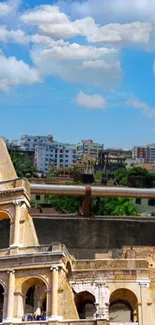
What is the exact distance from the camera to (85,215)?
4516 cm

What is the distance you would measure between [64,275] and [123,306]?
789 cm

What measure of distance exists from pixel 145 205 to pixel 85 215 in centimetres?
3460

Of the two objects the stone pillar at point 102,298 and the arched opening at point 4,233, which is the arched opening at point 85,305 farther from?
the arched opening at point 4,233

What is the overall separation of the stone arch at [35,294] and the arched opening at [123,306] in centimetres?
496

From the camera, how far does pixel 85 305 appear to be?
38688 mm

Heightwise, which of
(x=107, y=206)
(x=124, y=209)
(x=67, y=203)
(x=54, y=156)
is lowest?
(x=124, y=209)

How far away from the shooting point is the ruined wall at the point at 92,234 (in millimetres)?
43781

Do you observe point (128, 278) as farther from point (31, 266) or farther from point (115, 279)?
point (31, 266)

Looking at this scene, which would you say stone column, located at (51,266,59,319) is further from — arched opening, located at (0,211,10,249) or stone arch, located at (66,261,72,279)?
arched opening, located at (0,211,10,249)

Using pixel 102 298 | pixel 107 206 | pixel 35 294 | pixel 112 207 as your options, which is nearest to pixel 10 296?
pixel 35 294

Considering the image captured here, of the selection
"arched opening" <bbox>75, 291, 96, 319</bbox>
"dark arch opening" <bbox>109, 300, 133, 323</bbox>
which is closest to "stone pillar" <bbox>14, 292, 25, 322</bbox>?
"arched opening" <bbox>75, 291, 96, 319</bbox>

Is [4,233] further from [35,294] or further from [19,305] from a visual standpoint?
[19,305]

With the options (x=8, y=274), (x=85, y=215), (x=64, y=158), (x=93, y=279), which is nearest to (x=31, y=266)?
(x=8, y=274)

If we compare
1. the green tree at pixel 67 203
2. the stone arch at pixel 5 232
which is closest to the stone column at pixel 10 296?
the stone arch at pixel 5 232
